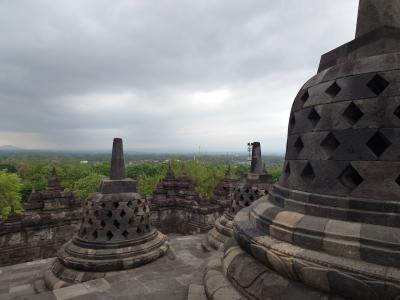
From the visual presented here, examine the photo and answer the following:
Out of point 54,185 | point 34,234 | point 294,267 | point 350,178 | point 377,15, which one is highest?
point 377,15

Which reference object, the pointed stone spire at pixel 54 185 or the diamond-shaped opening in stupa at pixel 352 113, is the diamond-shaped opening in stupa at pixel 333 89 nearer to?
the diamond-shaped opening in stupa at pixel 352 113

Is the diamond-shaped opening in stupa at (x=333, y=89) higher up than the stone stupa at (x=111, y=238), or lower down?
higher up

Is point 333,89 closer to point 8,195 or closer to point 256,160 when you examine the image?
point 256,160

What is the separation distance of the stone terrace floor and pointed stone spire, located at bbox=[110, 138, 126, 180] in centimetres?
226

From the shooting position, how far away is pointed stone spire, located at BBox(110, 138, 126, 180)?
6980 mm

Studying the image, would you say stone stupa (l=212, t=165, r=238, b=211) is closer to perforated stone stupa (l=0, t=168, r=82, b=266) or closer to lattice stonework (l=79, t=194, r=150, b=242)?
perforated stone stupa (l=0, t=168, r=82, b=266)

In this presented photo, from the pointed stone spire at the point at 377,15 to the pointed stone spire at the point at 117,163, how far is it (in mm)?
5626

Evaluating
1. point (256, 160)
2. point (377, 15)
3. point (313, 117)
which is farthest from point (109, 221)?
point (377, 15)

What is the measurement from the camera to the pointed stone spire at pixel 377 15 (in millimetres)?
3320

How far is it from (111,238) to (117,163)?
1.82 meters

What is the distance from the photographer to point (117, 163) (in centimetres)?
704

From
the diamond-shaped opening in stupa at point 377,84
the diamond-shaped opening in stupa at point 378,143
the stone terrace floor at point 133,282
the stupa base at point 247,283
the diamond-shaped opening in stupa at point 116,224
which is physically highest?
the diamond-shaped opening in stupa at point 377,84

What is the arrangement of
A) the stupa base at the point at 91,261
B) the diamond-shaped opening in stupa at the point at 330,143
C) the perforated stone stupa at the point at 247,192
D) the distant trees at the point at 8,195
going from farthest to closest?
the distant trees at the point at 8,195 → the perforated stone stupa at the point at 247,192 → the stupa base at the point at 91,261 → the diamond-shaped opening in stupa at the point at 330,143

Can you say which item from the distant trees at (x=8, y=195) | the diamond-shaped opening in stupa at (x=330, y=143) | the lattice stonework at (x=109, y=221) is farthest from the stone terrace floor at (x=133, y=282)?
the distant trees at (x=8, y=195)
